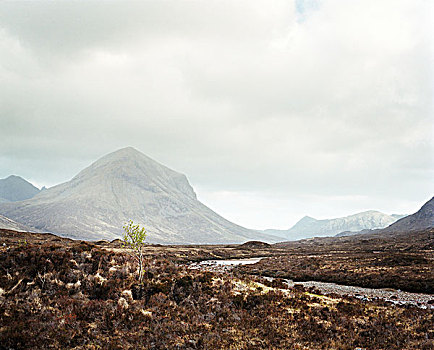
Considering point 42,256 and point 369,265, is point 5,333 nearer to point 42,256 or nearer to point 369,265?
point 42,256

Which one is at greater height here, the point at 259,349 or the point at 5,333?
the point at 5,333

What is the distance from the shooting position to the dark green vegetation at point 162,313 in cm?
1500

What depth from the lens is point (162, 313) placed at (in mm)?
18453

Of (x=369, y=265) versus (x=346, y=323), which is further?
(x=369, y=265)

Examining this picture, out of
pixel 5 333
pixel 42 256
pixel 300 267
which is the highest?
pixel 42 256

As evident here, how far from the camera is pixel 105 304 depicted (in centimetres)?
1800

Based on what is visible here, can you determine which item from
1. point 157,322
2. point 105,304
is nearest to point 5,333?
point 105,304

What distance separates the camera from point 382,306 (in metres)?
23.8

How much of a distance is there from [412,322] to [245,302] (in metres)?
11.6

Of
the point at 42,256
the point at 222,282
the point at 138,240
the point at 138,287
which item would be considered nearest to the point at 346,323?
the point at 222,282

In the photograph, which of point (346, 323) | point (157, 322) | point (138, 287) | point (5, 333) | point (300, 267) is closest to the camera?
point (5, 333)

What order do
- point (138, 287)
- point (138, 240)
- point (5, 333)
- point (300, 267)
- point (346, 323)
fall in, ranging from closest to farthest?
1. point (5, 333)
2. point (346, 323)
3. point (138, 287)
4. point (138, 240)
5. point (300, 267)

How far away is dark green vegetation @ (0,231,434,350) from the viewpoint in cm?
1500

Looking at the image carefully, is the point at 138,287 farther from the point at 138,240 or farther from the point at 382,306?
the point at 382,306
